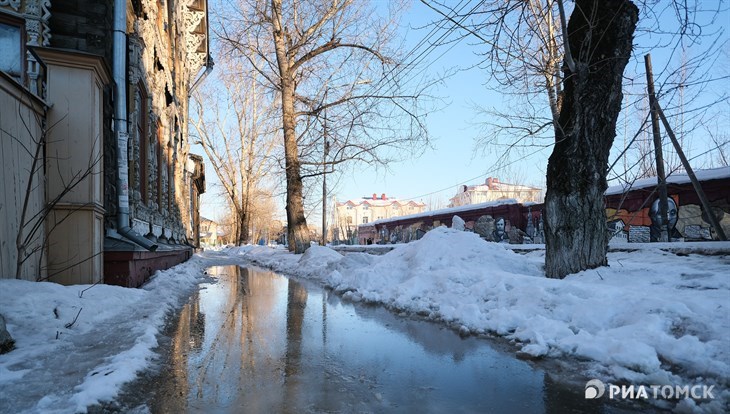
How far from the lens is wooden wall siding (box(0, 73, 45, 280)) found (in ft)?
13.7

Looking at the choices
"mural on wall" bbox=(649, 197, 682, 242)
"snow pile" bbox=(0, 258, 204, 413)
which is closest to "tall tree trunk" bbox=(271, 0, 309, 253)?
"snow pile" bbox=(0, 258, 204, 413)

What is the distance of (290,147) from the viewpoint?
16.0 meters

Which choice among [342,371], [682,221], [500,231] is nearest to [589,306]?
[342,371]

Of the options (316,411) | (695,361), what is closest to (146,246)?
(316,411)

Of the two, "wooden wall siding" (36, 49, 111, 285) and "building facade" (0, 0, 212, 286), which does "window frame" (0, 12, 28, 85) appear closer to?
"building facade" (0, 0, 212, 286)

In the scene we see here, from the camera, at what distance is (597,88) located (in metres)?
5.98

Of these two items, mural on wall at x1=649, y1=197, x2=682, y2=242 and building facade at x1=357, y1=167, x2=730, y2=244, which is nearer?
building facade at x1=357, y1=167, x2=730, y2=244

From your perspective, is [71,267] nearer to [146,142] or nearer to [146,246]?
[146,246]

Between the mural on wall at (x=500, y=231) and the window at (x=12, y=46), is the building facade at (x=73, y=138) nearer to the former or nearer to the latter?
the window at (x=12, y=46)

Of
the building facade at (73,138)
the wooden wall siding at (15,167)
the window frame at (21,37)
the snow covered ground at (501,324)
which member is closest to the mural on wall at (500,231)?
the snow covered ground at (501,324)

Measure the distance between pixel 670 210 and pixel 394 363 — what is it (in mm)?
14642

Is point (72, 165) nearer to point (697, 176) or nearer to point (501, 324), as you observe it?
point (501, 324)

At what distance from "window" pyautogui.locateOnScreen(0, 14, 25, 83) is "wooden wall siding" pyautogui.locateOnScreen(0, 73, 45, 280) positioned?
1387 millimetres

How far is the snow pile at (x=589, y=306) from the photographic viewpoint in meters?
2.91
